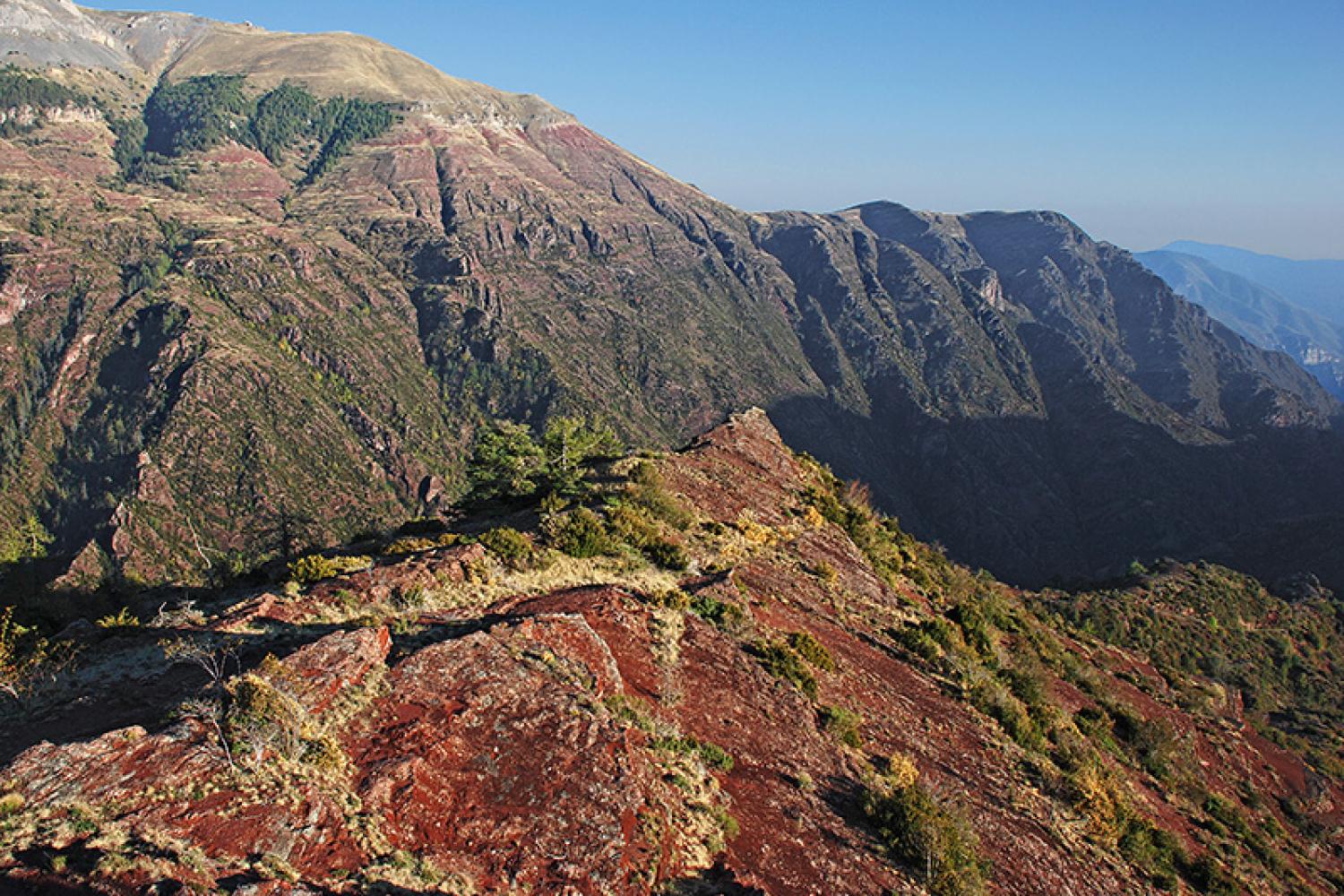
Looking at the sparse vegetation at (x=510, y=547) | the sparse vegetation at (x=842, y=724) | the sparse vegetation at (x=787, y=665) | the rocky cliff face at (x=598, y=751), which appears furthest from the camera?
the sparse vegetation at (x=510, y=547)

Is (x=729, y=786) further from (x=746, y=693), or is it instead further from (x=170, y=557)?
(x=170, y=557)

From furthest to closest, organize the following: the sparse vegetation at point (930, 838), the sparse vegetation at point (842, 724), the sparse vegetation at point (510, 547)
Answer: the sparse vegetation at point (510, 547) → the sparse vegetation at point (842, 724) → the sparse vegetation at point (930, 838)

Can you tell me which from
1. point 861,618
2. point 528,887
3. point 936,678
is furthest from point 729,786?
point 861,618

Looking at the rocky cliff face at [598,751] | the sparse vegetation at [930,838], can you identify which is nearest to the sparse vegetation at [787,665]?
the rocky cliff face at [598,751]

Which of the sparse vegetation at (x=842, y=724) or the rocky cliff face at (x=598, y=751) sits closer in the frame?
the rocky cliff face at (x=598, y=751)

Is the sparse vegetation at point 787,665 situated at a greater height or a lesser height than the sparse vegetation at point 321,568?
lesser

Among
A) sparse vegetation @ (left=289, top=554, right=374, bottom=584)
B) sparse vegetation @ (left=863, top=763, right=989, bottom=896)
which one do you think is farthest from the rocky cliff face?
sparse vegetation @ (left=289, top=554, right=374, bottom=584)

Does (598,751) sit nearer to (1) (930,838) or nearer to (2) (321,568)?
(1) (930,838)

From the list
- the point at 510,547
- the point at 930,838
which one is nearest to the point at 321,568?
the point at 510,547

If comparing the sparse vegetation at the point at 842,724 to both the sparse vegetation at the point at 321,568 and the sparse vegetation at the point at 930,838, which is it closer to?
the sparse vegetation at the point at 930,838
